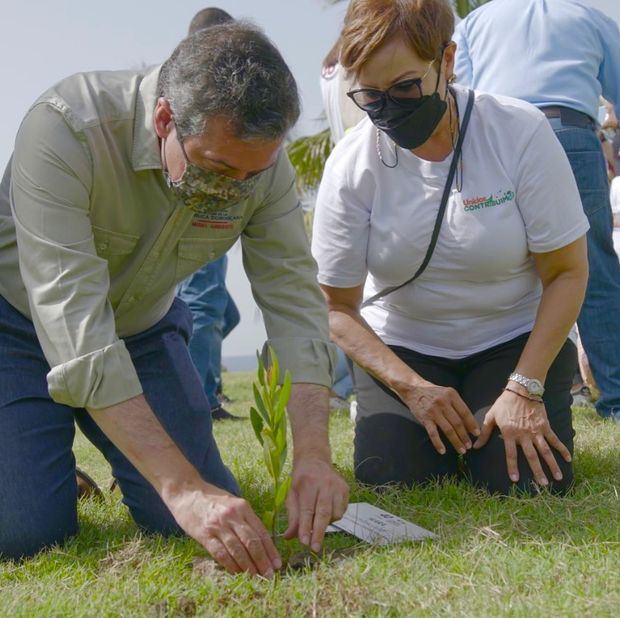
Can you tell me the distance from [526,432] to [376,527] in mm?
753

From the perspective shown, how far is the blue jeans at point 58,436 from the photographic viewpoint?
11.0 feet

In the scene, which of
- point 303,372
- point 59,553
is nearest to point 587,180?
point 303,372

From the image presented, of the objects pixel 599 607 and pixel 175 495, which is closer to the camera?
pixel 599 607

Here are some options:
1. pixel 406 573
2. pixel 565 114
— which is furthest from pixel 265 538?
pixel 565 114

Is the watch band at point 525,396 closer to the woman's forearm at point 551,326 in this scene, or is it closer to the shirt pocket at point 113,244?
the woman's forearm at point 551,326

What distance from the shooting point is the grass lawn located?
255cm

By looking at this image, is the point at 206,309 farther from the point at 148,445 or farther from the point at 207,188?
the point at 148,445

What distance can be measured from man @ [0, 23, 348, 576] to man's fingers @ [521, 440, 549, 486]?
0.84 m

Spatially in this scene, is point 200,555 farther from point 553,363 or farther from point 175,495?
point 553,363

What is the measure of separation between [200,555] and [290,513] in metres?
0.35

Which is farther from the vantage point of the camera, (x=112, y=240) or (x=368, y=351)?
(x=368, y=351)

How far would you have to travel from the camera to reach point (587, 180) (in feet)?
16.6

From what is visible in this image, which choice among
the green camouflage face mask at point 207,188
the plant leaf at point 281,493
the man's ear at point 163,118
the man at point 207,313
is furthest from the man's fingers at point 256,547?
the man at point 207,313

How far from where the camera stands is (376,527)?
3217 millimetres
